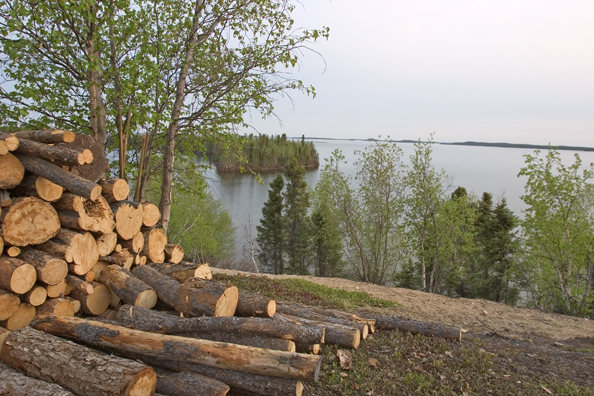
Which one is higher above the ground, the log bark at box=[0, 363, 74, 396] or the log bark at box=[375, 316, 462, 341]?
the log bark at box=[0, 363, 74, 396]

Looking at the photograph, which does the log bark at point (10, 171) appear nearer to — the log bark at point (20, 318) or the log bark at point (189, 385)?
the log bark at point (20, 318)

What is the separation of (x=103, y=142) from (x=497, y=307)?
1089cm

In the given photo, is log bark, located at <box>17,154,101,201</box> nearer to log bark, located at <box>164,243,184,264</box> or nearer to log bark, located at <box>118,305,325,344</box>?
log bark, located at <box>118,305,325,344</box>

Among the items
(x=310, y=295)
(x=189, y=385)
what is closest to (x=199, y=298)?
(x=189, y=385)

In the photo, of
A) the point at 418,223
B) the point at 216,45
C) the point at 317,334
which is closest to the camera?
the point at 317,334

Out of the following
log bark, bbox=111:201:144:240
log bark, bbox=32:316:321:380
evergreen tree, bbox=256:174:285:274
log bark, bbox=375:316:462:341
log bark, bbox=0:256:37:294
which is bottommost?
evergreen tree, bbox=256:174:285:274

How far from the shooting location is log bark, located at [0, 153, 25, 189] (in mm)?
4662

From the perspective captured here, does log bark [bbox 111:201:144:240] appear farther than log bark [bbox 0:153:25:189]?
Yes

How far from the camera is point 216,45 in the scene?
9039mm

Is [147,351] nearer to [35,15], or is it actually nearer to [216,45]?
[35,15]

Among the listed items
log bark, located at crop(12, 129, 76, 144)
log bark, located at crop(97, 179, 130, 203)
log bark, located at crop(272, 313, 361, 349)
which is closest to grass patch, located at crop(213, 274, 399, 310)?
log bark, located at crop(272, 313, 361, 349)

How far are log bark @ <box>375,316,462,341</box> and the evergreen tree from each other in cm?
2670

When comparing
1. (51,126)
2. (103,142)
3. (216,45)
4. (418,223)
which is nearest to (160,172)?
(103,142)

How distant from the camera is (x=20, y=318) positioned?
4688 millimetres
